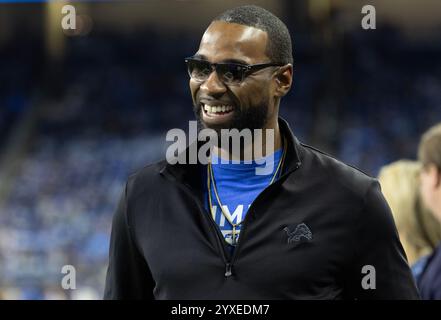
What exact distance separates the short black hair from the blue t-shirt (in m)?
0.22

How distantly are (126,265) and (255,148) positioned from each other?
15.8 inches

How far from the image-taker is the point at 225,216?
1.83 m

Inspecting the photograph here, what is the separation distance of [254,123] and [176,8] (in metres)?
11.5

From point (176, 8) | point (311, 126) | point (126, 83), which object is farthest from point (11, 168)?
point (311, 126)

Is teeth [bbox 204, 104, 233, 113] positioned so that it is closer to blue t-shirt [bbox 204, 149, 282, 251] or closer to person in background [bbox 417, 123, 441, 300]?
blue t-shirt [bbox 204, 149, 282, 251]

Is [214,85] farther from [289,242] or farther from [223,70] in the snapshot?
[289,242]

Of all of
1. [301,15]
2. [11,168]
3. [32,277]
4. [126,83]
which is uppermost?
[301,15]

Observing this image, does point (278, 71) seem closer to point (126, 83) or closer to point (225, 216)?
point (225, 216)

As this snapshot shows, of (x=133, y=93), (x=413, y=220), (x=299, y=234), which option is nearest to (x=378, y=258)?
(x=299, y=234)

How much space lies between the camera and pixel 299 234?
1.75 meters

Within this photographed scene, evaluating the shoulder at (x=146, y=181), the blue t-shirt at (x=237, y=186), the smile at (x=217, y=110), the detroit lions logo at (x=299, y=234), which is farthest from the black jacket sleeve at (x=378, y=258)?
the shoulder at (x=146, y=181)

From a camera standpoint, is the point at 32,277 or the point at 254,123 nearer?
the point at 254,123
